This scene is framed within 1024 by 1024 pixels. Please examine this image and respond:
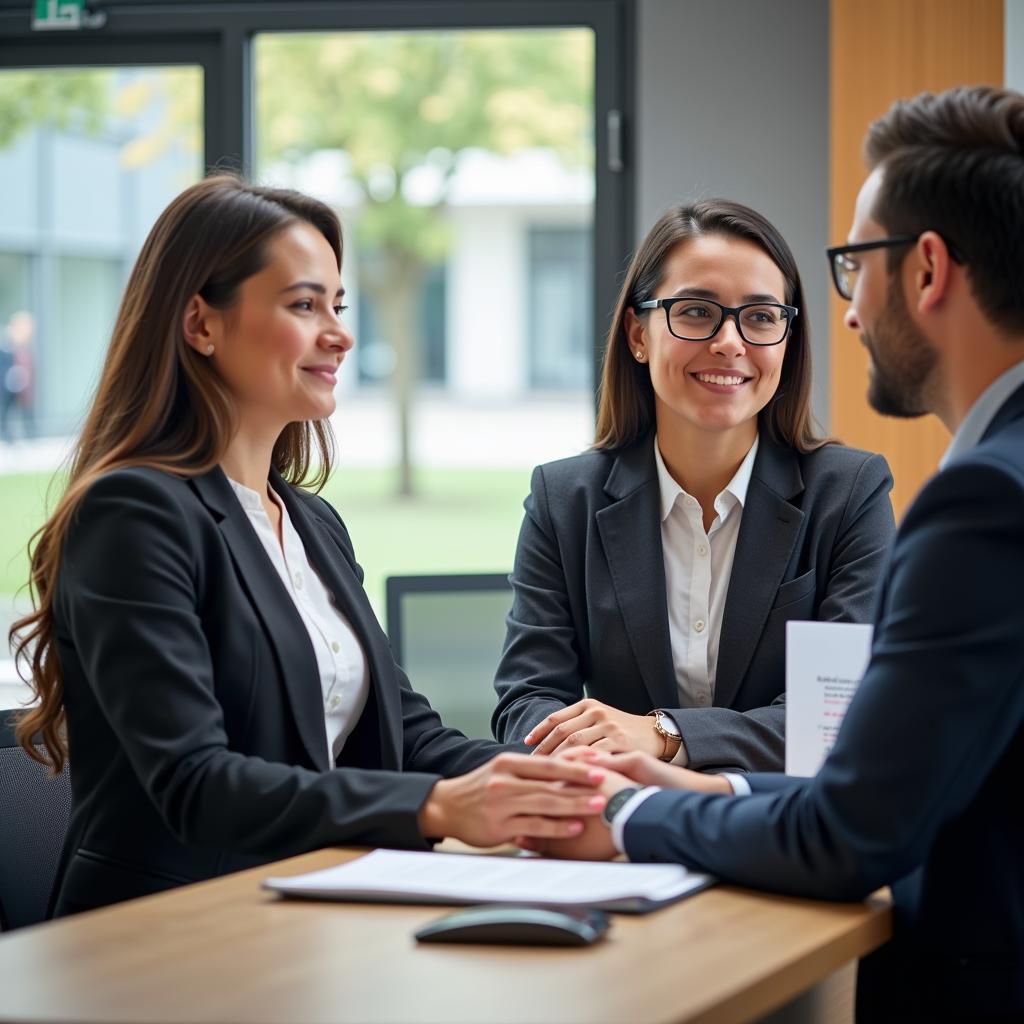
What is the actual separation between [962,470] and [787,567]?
115cm

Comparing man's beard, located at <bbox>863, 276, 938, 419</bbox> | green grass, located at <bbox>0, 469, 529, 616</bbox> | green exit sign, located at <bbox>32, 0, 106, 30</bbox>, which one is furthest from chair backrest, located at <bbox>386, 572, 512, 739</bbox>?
green grass, located at <bbox>0, 469, 529, 616</bbox>

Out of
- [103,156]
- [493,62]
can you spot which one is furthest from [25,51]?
[493,62]

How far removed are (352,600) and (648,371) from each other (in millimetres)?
860

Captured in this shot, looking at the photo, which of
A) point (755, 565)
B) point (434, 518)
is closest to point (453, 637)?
point (755, 565)

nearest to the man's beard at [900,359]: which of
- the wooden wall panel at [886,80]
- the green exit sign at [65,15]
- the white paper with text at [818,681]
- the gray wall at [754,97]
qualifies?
the white paper with text at [818,681]

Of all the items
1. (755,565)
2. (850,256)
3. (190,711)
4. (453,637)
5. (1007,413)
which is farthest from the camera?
(453,637)

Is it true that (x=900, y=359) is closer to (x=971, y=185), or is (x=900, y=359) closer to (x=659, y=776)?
(x=971, y=185)

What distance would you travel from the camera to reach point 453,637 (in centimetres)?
352

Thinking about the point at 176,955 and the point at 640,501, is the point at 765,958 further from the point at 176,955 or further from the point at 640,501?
the point at 640,501

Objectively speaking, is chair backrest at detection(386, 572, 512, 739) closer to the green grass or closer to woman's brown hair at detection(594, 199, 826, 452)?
woman's brown hair at detection(594, 199, 826, 452)

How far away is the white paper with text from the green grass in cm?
719

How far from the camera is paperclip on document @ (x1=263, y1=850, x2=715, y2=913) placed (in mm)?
1478

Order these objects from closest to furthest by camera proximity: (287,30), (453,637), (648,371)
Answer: (648,371), (453,637), (287,30)

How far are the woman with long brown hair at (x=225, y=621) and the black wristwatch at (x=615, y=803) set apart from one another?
3 centimetres
